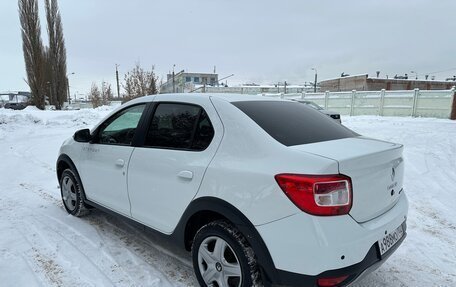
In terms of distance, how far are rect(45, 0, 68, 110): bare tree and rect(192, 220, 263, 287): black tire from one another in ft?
121

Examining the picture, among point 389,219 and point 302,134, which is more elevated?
point 302,134

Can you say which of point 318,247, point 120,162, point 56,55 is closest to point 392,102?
point 120,162

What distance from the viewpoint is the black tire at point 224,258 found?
7.50 ft

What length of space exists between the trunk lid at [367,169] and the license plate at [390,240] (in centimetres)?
18

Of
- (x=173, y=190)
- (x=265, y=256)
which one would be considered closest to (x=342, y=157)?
(x=265, y=256)

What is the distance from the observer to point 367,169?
2.23 meters

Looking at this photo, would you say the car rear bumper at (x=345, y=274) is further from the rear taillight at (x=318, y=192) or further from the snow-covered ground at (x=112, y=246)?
the snow-covered ground at (x=112, y=246)

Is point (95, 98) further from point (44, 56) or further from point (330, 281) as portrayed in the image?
point (330, 281)

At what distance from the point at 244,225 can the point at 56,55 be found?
3917 cm

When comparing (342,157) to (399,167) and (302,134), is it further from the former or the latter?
(399,167)

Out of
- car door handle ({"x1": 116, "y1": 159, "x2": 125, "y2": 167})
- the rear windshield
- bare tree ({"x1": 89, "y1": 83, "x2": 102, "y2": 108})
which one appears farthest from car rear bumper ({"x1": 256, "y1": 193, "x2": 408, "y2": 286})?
bare tree ({"x1": 89, "y1": 83, "x2": 102, "y2": 108})

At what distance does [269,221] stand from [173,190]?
991mm

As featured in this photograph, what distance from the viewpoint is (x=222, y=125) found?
2566 millimetres

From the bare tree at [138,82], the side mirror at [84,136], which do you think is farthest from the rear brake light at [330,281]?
the bare tree at [138,82]
